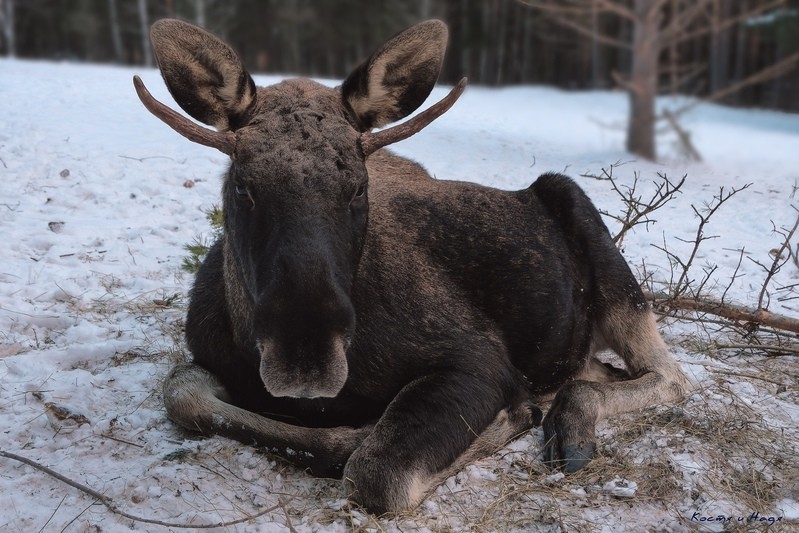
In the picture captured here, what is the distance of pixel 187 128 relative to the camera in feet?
11.1

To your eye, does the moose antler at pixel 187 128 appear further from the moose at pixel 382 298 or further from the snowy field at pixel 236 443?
the snowy field at pixel 236 443

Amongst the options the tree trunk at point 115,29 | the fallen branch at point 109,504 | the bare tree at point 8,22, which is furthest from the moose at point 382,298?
the tree trunk at point 115,29

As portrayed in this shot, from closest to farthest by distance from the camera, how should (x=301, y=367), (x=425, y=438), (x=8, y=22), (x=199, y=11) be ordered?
(x=301, y=367), (x=425, y=438), (x=199, y=11), (x=8, y=22)

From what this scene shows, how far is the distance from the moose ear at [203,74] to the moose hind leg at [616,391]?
2396 millimetres

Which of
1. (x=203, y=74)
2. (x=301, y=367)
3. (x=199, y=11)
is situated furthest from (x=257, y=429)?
(x=199, y=11)

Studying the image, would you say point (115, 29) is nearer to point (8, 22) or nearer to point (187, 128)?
point (8, 22)

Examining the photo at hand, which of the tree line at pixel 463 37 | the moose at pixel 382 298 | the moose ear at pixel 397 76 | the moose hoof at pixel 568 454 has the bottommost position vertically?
the moose hoof at pixel 568 454

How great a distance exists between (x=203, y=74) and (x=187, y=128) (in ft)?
1.36

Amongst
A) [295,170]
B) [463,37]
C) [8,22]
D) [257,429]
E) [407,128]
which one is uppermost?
[8,22]

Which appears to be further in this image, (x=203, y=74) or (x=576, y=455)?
(x=576, y=455)

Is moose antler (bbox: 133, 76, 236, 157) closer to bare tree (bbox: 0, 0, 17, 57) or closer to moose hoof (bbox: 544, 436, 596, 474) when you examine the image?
moose hoof (bbox: 544, 436, 596, 474)

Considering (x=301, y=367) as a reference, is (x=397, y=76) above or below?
above

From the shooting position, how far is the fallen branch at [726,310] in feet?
18.0

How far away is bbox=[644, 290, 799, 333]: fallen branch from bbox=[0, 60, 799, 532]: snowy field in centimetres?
18
